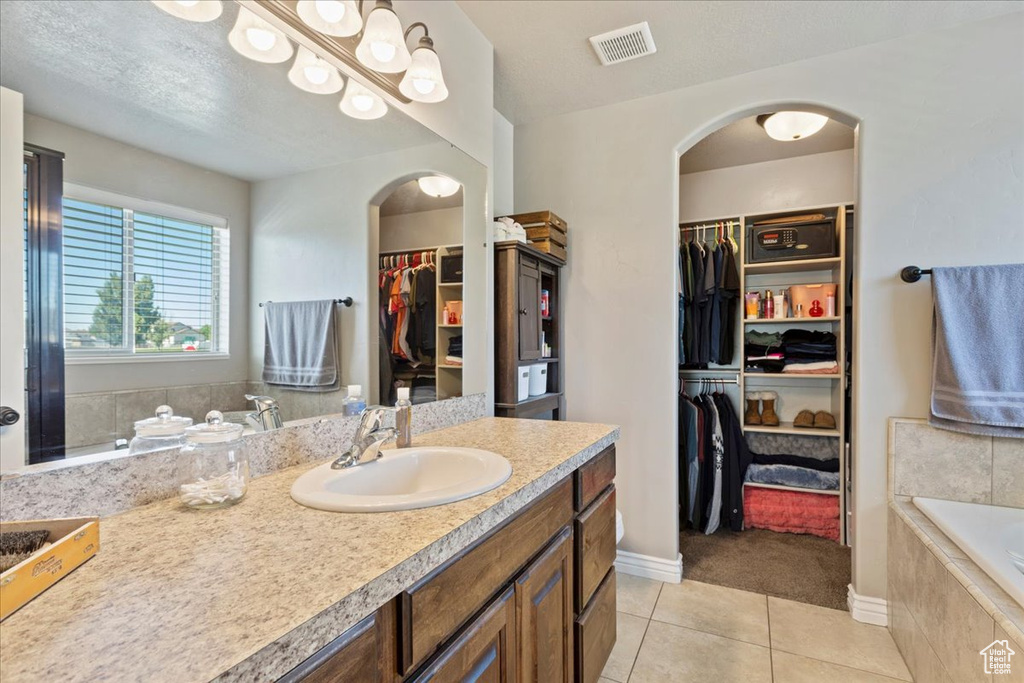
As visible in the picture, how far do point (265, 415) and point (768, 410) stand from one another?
9.94ft

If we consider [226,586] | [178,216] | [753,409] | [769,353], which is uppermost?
[178,216]

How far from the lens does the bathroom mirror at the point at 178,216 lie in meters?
0.81

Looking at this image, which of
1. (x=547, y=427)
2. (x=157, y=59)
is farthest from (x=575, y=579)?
(x=157, y=59)

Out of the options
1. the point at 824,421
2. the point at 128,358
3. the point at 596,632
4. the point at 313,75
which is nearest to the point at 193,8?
the point at 313,75

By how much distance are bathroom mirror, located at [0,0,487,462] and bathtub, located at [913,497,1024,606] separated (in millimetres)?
1832

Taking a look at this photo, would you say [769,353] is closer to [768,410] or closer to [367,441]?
[768,410]

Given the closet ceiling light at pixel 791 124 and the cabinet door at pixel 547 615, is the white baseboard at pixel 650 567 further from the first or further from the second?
the closet ceiling light at pixel 791 124

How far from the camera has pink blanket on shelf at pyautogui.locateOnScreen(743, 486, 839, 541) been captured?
2840 millimetres

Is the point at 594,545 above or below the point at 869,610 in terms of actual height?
above

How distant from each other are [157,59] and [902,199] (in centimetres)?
255

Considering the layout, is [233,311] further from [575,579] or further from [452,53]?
[452,53]

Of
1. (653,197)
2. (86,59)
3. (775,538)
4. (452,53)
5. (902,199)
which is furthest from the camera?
(775,538)

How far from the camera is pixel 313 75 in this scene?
1.27m

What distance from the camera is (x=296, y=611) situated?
541 mm
